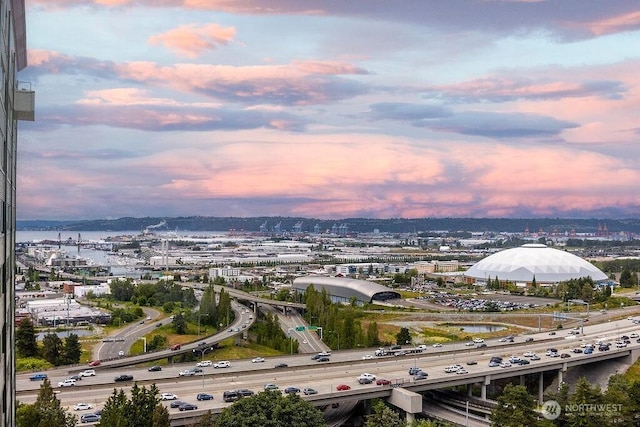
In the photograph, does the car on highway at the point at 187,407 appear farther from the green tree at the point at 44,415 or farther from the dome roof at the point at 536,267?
the dome roof at the point at 536,267

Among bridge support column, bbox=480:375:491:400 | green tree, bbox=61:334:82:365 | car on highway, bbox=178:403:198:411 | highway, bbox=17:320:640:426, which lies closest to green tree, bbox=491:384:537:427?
highway, bbox=17:320:640:426

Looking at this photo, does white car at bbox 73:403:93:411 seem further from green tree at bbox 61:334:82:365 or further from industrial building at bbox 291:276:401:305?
industrial building at bbox 291:276:401:305

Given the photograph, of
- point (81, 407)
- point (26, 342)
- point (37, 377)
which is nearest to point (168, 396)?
point (81, 407)

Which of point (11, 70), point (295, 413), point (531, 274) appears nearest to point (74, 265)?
point (531, 274)

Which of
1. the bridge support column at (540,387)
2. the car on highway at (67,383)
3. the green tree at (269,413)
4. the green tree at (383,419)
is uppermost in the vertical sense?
the green tree at (269,413)

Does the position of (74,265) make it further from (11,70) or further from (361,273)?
(11,70)

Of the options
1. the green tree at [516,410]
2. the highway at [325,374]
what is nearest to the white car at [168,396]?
the highway at [325,374]
